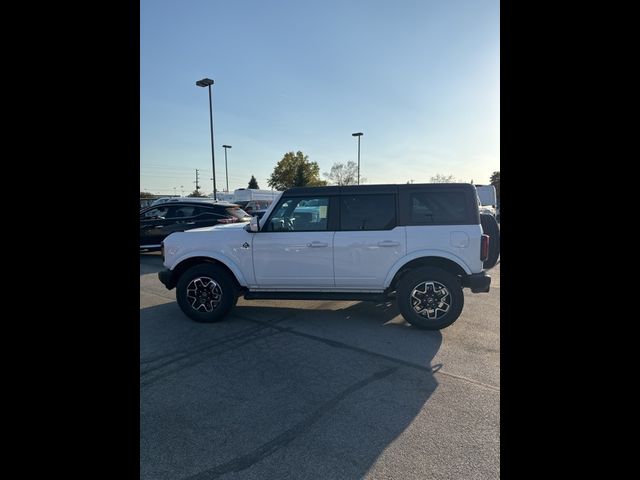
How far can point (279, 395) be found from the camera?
2.92m

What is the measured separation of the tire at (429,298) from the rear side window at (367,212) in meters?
0.84

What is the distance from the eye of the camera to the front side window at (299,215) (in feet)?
15.7

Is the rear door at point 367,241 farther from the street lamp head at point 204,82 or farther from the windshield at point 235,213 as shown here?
the street lamp head at point 204,82

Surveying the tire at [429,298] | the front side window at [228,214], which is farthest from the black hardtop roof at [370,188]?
the front side window at [228,214]

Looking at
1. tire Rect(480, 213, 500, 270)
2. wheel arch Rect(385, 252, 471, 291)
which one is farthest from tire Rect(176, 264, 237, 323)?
tire Rect(480, 213, 500, 270)

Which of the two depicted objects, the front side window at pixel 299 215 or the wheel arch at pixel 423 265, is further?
the front side window at pixel 299 215

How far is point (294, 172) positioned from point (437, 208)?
4248 cm

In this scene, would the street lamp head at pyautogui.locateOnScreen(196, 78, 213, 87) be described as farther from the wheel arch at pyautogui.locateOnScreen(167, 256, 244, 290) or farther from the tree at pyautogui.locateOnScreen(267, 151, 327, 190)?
the tree at pyautogui.locateOnScreen(267, 151, 327, 190)

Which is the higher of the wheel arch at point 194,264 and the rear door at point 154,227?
the rear door at point 154,227

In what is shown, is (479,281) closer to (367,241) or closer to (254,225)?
(367,241)

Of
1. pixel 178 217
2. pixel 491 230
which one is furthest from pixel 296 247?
pixel 178 217

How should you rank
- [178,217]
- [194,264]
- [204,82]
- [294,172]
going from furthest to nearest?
[294,172]
[204,82]
[178,217]
[194,264]
